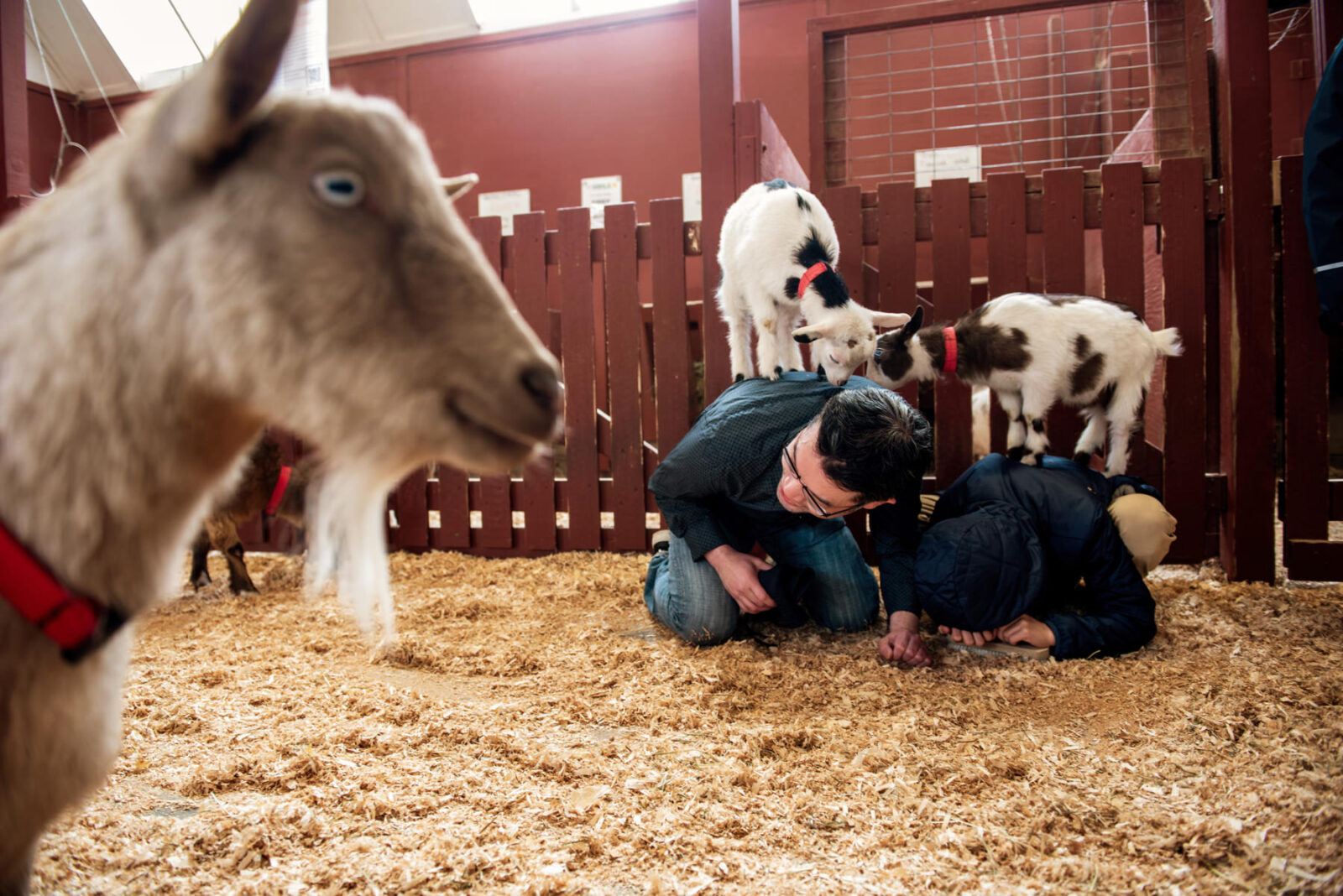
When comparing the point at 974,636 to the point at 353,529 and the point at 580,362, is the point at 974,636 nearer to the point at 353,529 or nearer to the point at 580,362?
the point at 353,529

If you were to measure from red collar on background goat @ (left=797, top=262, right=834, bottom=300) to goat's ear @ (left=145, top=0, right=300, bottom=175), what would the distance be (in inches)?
92.0

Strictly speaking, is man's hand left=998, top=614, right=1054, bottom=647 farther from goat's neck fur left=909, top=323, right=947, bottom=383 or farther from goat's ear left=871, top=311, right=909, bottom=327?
goat's ear left=871, top=311, right=909, bottom=327

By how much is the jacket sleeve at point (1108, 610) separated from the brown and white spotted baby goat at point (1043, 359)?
446 millimetres

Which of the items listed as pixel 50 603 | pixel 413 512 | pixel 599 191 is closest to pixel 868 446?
pixel 50 603

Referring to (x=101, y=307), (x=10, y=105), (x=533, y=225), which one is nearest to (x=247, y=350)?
(x=101, y=307)

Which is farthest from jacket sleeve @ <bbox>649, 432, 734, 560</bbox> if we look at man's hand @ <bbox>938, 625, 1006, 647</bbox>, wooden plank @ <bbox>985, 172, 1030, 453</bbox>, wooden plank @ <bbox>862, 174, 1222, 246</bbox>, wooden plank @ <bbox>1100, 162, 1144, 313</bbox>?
wooden plank @ <bbox>1100, 162, 1144, 313</bbox>

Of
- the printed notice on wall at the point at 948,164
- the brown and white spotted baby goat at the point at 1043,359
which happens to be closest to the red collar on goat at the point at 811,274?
the brown and white spotted baby goat at the point at 1043,359

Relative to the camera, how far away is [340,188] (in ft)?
2.91

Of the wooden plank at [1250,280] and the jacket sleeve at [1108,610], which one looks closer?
the jacket sleeve at [1108,610]

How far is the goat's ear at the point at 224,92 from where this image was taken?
775mm

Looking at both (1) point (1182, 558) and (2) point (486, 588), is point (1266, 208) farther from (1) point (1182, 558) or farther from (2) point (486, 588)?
(2) point (486, 588)

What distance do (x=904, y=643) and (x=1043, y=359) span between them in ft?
4.00

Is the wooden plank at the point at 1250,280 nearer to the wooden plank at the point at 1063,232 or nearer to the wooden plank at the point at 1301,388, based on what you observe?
the wooden plank at the point at 1301,388

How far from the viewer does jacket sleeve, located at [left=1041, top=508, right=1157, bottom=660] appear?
2631 mm
